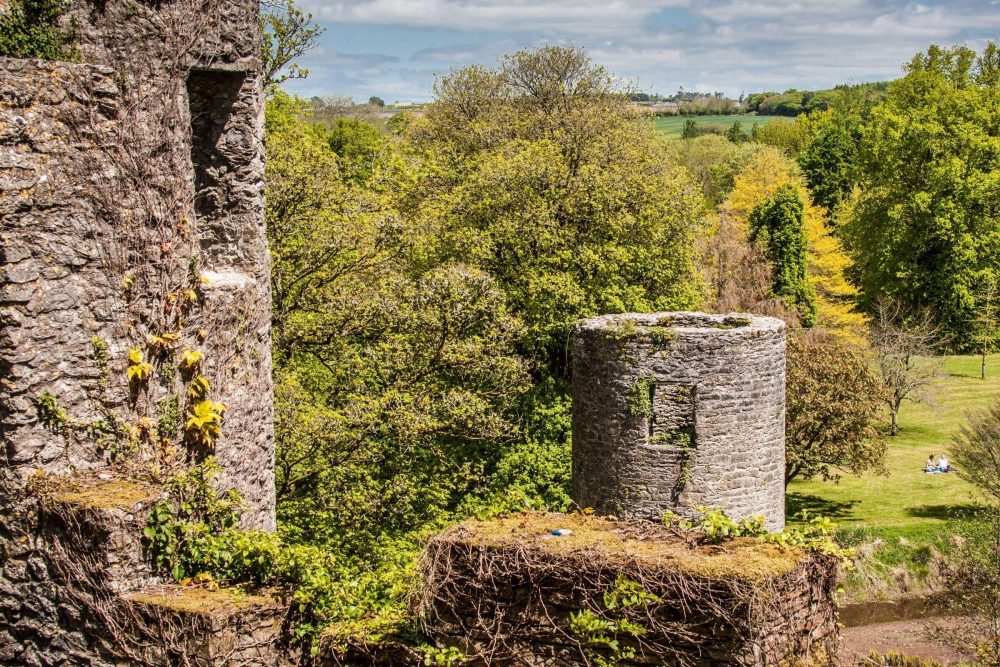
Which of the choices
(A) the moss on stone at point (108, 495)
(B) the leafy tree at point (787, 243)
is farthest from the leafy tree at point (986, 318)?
(A) the moss on stone at point (108, 495)

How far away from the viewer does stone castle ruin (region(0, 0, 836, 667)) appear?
16.9 ft

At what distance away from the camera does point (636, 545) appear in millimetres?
5965

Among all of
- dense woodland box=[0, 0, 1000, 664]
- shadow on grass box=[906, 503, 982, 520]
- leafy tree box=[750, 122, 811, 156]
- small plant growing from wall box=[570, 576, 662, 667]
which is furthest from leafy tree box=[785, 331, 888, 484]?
leafy tree box=[750, 122, 811, 156]

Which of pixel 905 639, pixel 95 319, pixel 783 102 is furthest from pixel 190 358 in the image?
pixel 783 102

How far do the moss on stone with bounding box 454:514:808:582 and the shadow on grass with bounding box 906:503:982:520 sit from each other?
2173cm

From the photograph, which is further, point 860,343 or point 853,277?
point 853,277

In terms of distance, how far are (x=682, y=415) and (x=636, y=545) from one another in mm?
6440

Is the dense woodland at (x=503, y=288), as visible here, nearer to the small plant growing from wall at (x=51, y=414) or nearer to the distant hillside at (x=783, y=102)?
the small plant growing from wall at (x=51, y=414)

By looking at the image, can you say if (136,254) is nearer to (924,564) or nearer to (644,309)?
(644,309)

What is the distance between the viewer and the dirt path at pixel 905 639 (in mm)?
19031

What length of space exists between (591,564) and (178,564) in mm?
2361

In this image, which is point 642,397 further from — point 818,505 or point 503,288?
point 818,505

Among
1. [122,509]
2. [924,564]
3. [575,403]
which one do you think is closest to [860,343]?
[924,564]

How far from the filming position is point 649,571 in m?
5.62
